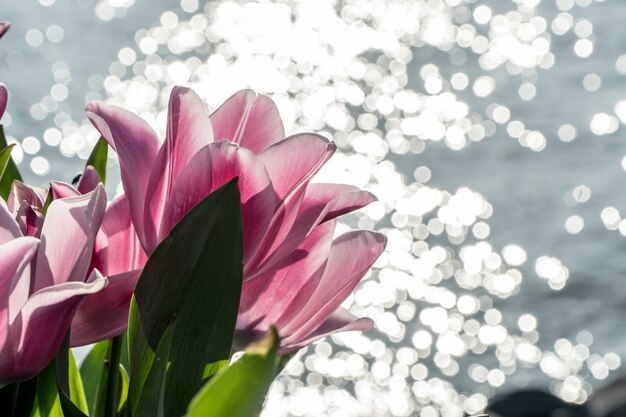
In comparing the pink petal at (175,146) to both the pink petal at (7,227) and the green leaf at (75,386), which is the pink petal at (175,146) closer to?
the pink petal at (7,227)

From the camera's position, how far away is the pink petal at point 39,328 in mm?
293

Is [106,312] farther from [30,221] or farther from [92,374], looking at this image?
[92,374]

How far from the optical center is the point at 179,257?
317 millimetres

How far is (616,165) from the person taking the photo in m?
4.27

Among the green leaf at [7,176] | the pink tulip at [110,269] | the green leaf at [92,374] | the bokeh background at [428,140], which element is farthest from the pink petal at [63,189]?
the bokeh background at [428,140]

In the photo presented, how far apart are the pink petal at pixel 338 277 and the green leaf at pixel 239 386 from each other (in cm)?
9

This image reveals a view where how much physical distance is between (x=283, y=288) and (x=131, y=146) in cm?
7

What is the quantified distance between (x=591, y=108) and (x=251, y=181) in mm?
4509

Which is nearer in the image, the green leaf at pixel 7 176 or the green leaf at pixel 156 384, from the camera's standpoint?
the green leaf at pixel 156 384

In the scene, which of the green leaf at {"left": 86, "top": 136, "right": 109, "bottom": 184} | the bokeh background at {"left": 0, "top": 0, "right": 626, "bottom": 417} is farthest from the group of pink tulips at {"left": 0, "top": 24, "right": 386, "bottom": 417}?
the bokeh background at {"left": 0, "top": 0, "right": 626, "bottom": 417}

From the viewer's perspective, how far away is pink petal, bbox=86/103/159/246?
1.10 ft

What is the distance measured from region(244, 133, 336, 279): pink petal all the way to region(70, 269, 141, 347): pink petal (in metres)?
0.04

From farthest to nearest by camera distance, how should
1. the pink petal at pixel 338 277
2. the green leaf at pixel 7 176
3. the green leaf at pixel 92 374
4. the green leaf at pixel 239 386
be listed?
the green leaf at pixel 92 374, the green leaf at pixel 7 176, the pink petal at pixel 338 277, the green leaf at pixel 239 386

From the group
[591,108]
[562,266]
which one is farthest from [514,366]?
[591,108]
